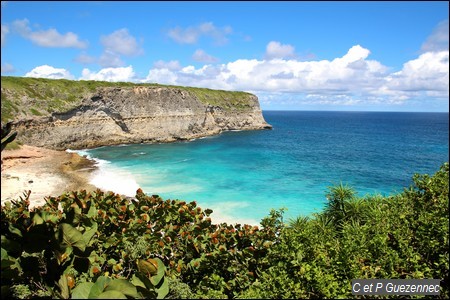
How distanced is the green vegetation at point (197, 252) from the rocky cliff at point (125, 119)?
191ft

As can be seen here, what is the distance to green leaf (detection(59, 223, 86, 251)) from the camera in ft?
21.1

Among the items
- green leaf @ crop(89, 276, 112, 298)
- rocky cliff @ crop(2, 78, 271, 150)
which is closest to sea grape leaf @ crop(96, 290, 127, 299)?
green leaf @ crop(89, 276, 112, 298)

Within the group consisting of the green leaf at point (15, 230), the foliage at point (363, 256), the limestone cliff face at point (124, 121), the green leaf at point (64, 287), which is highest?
the limestone cliff face at point (124, 121)

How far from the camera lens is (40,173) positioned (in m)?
42.8

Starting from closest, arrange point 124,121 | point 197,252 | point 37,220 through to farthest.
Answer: point 37,220
point 197,252
point 124,121

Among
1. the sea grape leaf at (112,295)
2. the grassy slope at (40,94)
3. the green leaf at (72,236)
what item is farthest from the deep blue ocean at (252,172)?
the sea grape leaf at (112,295)

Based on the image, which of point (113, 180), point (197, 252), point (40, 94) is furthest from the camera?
point (40, 94)

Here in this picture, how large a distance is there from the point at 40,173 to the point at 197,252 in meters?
41.8

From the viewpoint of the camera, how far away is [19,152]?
50.4 m

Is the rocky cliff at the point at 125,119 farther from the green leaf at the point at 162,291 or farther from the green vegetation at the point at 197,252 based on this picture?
the green leaf at the point at 162,291


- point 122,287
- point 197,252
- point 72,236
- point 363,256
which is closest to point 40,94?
point 197,252

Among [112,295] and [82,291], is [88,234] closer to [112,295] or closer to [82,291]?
[82,291]

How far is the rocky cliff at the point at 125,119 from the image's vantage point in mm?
61397

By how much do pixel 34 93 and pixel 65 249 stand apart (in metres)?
67.8
